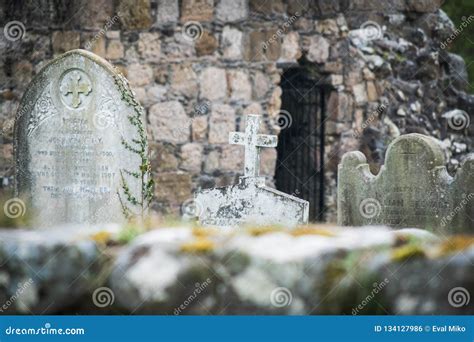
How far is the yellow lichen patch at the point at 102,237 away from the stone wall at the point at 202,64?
6.05 meters

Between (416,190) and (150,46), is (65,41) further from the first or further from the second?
(416,190)

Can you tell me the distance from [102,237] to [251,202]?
350cm

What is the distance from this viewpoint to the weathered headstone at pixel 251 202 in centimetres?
953

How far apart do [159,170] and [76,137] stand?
3.24 meters

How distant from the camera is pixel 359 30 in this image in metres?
13.6

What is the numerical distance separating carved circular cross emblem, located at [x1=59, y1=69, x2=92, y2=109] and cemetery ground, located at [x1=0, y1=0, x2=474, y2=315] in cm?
2

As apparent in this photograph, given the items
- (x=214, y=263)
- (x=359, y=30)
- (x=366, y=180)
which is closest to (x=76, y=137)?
(x=366, y=180)

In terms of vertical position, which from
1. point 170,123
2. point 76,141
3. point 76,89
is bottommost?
point 76,141

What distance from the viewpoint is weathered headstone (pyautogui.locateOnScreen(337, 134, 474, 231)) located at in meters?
9.84

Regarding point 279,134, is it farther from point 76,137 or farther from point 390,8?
point 76,137

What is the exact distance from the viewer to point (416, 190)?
10.1 metres

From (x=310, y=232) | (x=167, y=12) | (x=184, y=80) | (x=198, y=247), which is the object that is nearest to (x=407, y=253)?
(x=310, y=232)

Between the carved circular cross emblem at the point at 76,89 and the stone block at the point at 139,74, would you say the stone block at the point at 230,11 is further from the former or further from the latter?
the carved circular cross emblem at the point at 76,89

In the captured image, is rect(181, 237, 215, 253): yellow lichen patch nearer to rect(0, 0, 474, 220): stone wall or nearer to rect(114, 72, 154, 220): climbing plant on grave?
rect(114, 72, 154, 220): climbing plant on grave
